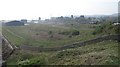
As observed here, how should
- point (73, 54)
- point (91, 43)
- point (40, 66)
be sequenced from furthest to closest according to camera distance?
1. point (91, 43)
2. point (73, 54)
3. point (40, 66)

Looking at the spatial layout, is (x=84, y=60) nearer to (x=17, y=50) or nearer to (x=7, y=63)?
(x=7, y=63)

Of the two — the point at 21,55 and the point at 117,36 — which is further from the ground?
the point at 117,36

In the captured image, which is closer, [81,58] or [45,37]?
[81,58]

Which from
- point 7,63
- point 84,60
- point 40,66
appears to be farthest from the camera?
point 7,63

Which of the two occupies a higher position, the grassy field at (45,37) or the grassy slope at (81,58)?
the grassy slope at (81,58)

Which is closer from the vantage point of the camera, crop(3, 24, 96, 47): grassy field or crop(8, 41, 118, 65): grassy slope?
crop(8, 41, 118, 65): grassy slope

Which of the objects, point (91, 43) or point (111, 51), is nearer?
point (111, 51)

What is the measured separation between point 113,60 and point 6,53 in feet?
57.8

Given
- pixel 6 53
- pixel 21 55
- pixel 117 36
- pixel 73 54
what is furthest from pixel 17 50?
pixel 117 36

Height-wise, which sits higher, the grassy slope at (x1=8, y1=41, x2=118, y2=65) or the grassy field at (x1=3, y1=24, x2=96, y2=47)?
the grassy slope at (x1=8, y1=41, x2=118, y2=65)

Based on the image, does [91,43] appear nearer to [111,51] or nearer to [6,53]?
[111,51]

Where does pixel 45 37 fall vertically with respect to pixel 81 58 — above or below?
below

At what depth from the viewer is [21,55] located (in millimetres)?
29453

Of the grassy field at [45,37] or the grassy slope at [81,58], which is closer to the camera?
the grassy slope at [81,58]
